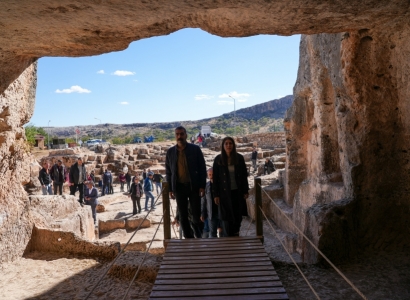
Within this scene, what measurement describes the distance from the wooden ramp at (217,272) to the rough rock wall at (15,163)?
2.14 m

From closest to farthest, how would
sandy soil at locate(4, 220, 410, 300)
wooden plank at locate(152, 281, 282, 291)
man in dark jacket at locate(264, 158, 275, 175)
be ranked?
1. wooden plank at locate(152, 281, 282, 291)
2. sandy soil at locate(4, 220, 410, 300)
3. man in dark jacket at locate(264, 158, 275, 175)

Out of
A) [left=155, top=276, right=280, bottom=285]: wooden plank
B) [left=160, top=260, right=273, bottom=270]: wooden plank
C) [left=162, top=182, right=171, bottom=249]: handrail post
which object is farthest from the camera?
[left=162, top=182, right=171, bottom=249]: handrail post

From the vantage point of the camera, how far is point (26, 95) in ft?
16.8

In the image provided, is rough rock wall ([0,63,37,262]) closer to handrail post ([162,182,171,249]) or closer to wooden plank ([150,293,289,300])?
handrail post ([162,182,171,249])

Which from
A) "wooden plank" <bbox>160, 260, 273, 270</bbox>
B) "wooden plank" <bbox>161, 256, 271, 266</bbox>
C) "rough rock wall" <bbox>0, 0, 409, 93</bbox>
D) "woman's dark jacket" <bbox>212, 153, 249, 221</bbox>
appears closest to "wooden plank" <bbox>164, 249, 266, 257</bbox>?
"wooden plank" <bbox>161, 256, 271, 266</bbox>

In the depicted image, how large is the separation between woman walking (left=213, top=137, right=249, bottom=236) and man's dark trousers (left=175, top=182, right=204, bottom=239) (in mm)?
287

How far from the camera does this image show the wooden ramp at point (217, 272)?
11.0 feet

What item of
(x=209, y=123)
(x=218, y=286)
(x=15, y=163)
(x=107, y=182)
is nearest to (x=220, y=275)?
(x=218, y=286)

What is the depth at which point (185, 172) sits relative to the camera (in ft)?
16.4

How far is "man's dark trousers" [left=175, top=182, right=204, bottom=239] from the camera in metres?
5.03

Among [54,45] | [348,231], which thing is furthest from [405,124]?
[54,45]

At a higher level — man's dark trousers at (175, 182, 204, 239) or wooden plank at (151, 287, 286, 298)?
man's dark trousers at (175, 182, 204, 239)

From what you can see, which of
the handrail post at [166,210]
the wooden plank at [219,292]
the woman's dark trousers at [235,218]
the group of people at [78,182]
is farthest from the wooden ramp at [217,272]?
the group of people at [78,182]

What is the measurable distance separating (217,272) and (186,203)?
1.43 meters
